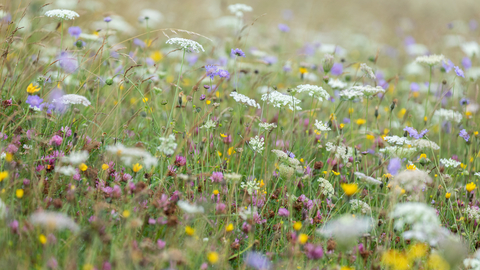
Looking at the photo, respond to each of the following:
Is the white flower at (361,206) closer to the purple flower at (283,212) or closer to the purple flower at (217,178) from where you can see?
the purple flower at (283,212)

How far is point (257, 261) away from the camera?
175cm

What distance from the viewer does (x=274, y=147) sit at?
2779 mm

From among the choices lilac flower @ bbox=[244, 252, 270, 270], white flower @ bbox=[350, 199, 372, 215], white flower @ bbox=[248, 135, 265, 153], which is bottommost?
lilac flower @ bbox=[244, 252, 270, 270]

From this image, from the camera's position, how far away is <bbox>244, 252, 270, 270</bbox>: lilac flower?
173 cm

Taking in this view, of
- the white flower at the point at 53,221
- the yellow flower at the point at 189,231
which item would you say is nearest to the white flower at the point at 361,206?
the yellow flower at the point at 189,231

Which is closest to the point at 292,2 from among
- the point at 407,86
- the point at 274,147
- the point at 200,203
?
the point at 407,86

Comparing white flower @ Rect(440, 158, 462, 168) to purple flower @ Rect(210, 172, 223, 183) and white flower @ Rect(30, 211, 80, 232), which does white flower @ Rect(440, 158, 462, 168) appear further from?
white flower @ Rect(30, 211, 80, 232)

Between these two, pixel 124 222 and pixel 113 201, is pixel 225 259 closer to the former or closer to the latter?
pixel 124 222

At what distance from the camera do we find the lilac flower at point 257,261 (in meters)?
1.73

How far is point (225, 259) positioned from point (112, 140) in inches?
46.1

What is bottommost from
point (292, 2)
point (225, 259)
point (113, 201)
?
point (225, 259)

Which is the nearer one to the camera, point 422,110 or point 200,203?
point 200,203

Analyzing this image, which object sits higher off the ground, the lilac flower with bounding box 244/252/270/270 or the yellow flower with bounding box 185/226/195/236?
the yellow flower with bounding box 185/226/195/236

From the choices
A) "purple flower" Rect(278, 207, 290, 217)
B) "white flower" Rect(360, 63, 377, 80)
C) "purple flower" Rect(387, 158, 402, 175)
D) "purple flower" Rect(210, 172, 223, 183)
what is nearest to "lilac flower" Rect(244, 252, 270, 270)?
"purple flower" Rect(278, 207, 290, 217)
